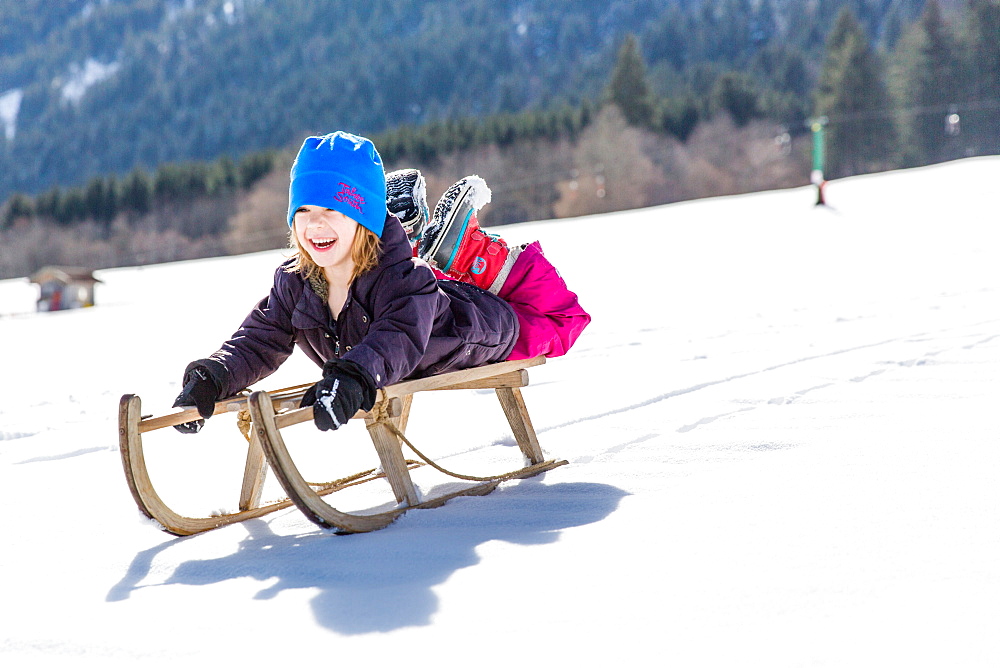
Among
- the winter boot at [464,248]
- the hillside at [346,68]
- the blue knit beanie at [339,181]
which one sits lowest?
the winter boot at [464,248]

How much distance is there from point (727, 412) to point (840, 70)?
49507 mm

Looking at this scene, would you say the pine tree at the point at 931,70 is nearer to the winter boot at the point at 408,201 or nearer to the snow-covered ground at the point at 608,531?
the snow-covered ground at the point at 608,531

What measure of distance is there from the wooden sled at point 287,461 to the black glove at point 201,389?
0.10 ft

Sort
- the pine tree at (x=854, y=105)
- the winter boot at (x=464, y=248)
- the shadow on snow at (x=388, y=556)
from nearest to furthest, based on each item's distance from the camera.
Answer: the shadow on snow at (x=388, y=556) → the winter boot at (x=464, y=248) → the pine tree at (x=854, y=105)

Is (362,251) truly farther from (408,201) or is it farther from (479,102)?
(479,102)

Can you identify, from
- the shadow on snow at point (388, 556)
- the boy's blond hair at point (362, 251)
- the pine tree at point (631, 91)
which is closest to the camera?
the shadow on snow at point (388, 556)

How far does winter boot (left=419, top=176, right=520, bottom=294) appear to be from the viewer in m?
2.65

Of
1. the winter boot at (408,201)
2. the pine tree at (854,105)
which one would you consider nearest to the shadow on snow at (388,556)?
the winter boot at (408,201)

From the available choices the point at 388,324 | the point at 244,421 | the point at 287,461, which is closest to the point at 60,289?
the point at 244,421

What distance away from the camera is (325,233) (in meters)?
2.23

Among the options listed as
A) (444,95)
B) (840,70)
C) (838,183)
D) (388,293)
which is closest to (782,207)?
(838,183)

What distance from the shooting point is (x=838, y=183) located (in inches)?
620

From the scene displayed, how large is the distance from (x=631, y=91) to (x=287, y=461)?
166 feet

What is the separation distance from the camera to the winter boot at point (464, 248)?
104 inches
